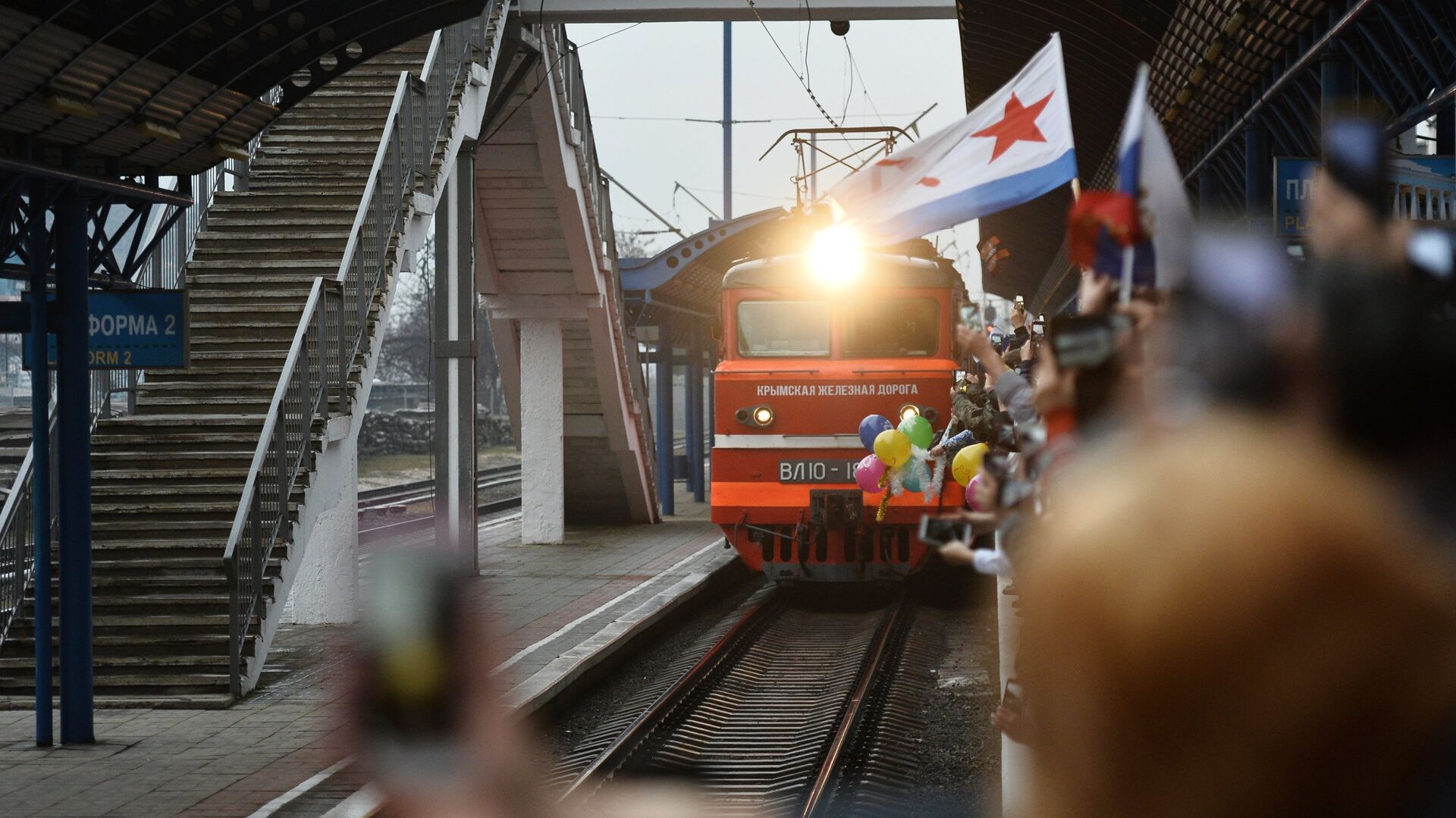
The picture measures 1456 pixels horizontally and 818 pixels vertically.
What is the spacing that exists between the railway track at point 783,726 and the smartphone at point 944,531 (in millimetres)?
4810

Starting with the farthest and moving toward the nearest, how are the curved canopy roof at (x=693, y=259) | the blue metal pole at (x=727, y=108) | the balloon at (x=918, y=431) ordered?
the blue metal pole at (x=727, y=108) < the curved canopy roof at (x=693, y=259) < the balloon at (x=918, y=431)

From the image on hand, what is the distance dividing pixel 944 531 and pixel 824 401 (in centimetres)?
1266

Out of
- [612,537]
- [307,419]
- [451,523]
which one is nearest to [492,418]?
[612,537]

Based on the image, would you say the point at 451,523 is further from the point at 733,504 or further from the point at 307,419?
the point at 307,419

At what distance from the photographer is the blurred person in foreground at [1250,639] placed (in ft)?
5.42

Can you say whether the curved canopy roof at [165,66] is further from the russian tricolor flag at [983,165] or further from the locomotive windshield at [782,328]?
the locomotive windshield at [782,328]

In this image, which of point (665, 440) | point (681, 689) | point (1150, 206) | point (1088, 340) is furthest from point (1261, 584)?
point (665, 440)

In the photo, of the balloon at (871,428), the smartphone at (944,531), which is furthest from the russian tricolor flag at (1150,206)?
the balloon at (871,428)

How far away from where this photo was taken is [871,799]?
28.8 ft

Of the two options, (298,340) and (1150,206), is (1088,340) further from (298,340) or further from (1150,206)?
(298,340)

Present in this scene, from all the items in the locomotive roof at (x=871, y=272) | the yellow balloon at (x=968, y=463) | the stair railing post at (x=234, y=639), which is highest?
the locomotive roof at (x=871, y=272)

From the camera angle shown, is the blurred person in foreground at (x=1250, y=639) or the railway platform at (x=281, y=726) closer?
the blurred person in foreground at (x=1250, y=639)

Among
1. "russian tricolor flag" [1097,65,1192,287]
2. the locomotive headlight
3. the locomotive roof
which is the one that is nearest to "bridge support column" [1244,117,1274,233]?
the locomotive roof

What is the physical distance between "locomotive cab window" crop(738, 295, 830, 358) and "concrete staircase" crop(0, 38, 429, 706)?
159 inches
